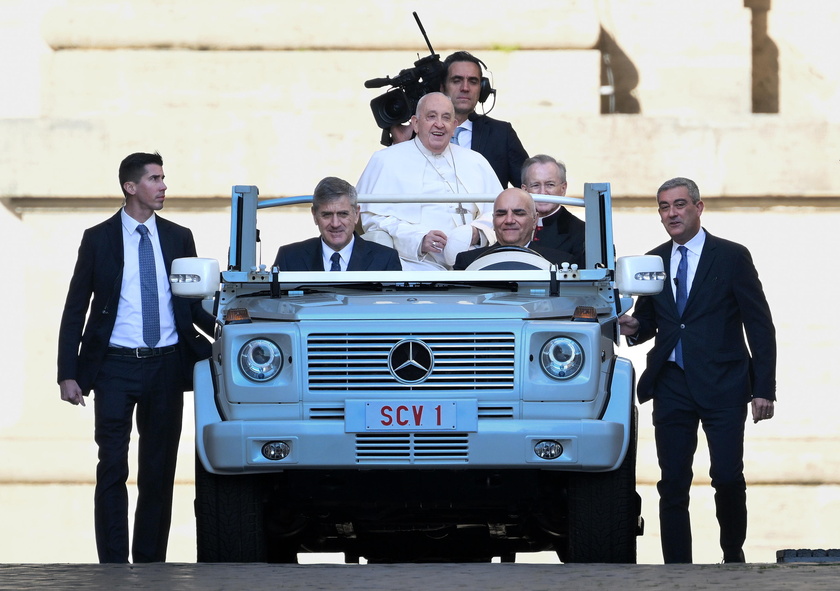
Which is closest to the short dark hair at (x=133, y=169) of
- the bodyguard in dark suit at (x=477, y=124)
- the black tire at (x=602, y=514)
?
the bodyguard in dark suit at (x=477, y=124)

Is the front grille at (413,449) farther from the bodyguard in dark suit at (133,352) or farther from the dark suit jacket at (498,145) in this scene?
the dark suit jacket at (498,145)

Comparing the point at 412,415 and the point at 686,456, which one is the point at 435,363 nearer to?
the point at 412,415

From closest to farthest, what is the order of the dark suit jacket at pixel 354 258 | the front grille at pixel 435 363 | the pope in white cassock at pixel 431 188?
1. the front grille at pixel 435 363
2. the dark suit jacket at pixel 354 258
3. the pope in white cassock at pixel 431 188

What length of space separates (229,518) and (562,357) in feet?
5.33

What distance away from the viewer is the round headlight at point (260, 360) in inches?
324

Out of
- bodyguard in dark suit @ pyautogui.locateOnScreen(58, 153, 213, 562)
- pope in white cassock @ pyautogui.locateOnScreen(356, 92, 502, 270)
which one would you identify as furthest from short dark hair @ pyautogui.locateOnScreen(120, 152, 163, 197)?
pope in white cassock @ pyautogui.locateOnScreen(356, 92, 502, 270)

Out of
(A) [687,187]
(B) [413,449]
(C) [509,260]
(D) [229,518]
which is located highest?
(A) [687,187]

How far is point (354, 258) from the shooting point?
31.6 feet

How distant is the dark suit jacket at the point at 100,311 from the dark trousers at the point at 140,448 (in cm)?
9

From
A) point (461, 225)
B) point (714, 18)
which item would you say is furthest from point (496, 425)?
point (714, 18)

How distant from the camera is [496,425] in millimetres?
8078

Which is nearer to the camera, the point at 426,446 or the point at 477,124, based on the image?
the point at 426,446

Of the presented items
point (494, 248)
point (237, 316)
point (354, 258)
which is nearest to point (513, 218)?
point (494, 248)

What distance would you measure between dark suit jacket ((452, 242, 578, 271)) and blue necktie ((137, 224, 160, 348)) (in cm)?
168
